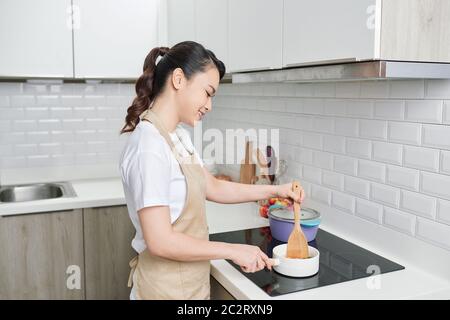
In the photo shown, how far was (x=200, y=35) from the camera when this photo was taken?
2.27 m

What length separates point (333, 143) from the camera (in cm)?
190

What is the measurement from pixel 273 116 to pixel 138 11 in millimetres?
1037

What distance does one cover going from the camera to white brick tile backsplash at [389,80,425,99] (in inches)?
58.4

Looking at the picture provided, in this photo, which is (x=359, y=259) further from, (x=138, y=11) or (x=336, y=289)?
(x=138, y=11)

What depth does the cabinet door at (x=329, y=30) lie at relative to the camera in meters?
1.20

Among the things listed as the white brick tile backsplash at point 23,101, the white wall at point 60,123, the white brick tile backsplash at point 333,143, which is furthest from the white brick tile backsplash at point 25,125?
the white brick tile backsplash at point 333,143

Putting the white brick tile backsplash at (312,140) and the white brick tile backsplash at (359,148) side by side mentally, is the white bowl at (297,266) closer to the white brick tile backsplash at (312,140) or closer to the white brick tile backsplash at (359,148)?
the white brick tile backsplash at (359,148)

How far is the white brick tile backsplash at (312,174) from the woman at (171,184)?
0.69m

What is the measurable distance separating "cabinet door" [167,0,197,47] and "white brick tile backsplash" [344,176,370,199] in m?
1.10

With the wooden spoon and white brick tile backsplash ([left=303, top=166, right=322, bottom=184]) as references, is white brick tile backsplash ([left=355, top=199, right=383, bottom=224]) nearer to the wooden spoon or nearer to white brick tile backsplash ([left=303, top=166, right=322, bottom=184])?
white brick tile backsplash ([left=303, top=166, right=322, bottom=184])

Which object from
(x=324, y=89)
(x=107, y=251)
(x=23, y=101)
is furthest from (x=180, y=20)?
(x=107, y=251)

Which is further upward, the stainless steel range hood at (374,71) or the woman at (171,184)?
the stainless steel range hood at (374,71)

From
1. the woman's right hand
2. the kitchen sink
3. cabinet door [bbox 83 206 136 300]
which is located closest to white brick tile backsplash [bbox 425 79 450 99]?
the woman's right hand
